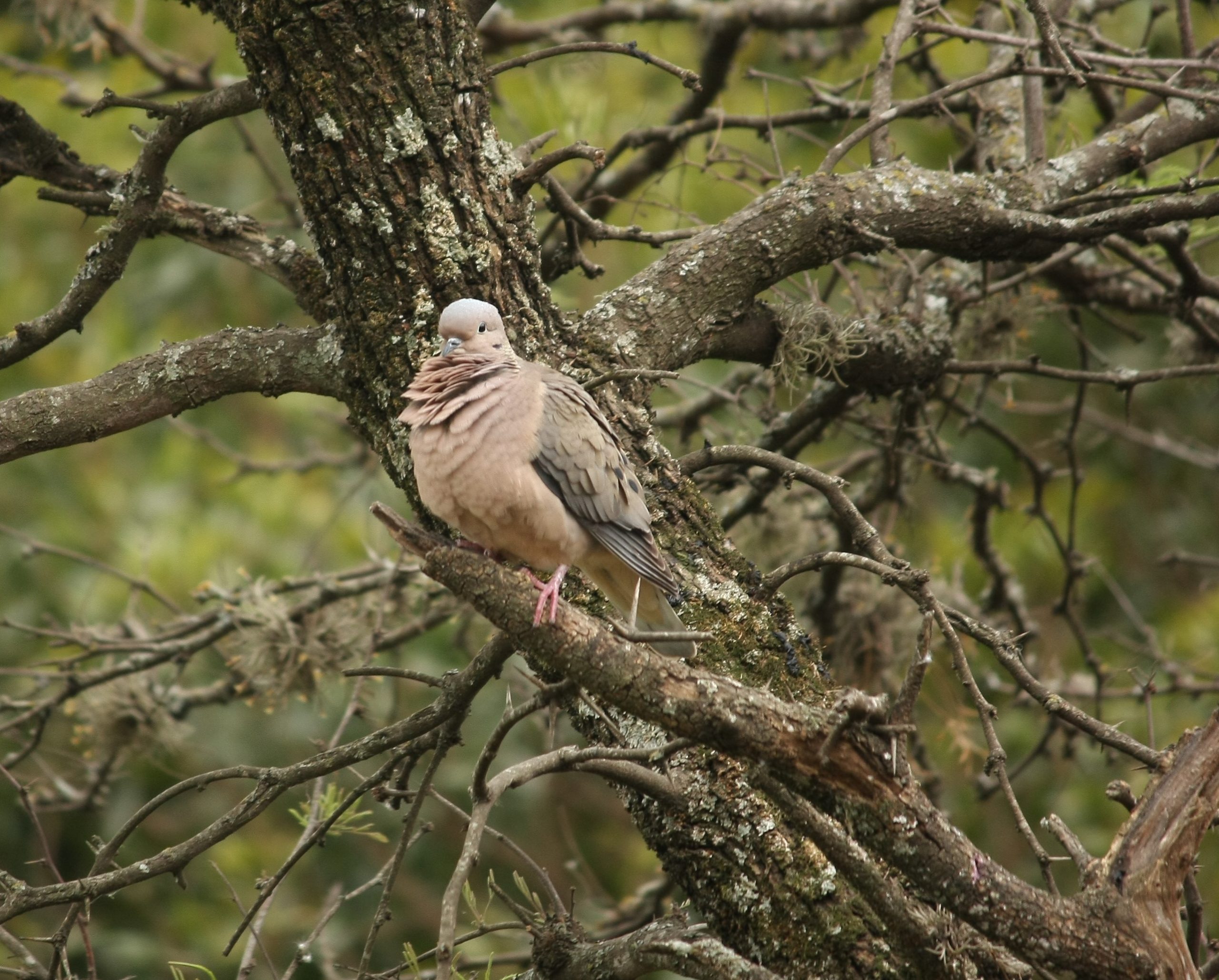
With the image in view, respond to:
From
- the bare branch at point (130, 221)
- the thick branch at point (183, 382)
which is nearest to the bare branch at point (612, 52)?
the bare branch at point (130, 221)

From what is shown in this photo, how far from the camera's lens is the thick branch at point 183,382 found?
8.50 ft

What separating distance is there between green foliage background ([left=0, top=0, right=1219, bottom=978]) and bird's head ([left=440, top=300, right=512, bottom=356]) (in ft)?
7.26

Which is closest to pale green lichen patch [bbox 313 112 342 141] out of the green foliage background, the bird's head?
the bird's head

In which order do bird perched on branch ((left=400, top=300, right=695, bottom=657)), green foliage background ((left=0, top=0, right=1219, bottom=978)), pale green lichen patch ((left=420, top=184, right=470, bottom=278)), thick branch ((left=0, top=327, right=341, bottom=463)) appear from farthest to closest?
green foliage background ((left=0, top=0, right=1219, bottom=978)), thick branch ((left=0, top=327, right=341, bottom=463)), pale green lichen patch ((left=420, top=184, right=470, bottom=278)), bird perched on branch ((left=400, top=300, right=695, bottom=657))

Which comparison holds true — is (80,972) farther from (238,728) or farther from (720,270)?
(720,270)

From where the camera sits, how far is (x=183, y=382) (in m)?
2.67

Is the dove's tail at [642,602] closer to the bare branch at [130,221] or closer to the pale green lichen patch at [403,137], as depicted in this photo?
the pale green lichen patch at [403,137]

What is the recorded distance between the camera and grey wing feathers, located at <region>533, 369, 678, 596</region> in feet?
8.06

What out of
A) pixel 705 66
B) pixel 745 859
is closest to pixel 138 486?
pixel 705 66

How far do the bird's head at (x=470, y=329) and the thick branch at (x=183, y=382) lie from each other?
1.12ft

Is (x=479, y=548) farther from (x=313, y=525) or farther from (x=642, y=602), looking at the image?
(x=313, y=525)

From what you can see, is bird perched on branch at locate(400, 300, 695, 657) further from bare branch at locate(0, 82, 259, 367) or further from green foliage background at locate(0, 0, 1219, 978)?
green foliage background at locate(0, 0, 1219, 978)

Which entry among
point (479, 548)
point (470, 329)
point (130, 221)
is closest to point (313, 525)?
point (130, 221)

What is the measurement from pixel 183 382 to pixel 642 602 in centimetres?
115
